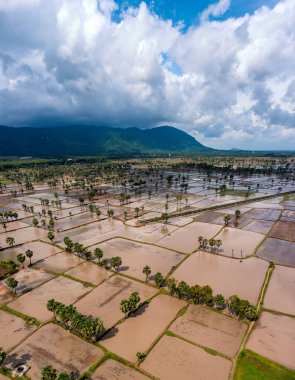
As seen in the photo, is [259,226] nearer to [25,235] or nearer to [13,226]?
[25,235]

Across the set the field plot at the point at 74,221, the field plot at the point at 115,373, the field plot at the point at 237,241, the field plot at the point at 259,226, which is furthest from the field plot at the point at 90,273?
the field plot at the point at 259,226

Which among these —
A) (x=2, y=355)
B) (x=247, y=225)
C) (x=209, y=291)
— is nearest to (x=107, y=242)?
(x=209, y=291)

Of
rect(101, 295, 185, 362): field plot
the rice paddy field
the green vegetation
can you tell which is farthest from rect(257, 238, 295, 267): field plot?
the green vegetation

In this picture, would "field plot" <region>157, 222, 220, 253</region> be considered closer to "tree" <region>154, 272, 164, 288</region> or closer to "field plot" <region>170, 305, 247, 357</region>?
"tree" <region>154, 272, 164, 288</region>

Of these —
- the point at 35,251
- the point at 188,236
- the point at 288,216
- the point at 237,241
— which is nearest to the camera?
the point at 35,251

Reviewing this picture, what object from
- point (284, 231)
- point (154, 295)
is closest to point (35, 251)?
point (154, 295)

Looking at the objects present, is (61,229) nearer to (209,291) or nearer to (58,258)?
(58,258)
